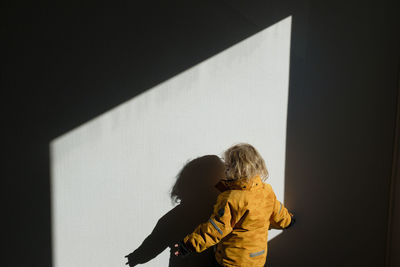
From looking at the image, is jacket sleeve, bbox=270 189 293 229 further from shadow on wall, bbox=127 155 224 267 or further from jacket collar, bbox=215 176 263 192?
shadow on wall, bbox=127 155 224 267

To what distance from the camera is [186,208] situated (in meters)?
1.35

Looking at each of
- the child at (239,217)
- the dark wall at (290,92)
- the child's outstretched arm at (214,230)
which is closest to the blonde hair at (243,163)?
the child at (239,217)

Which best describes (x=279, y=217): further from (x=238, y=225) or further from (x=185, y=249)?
(x=185, y=249)

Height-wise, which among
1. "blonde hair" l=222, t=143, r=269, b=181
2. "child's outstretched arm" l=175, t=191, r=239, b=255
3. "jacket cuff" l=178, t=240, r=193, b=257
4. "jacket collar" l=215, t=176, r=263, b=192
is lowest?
"jacket cuff" l=178, t=240, r=193, b=257

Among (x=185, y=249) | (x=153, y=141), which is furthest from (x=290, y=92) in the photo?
(x=185, y=249)

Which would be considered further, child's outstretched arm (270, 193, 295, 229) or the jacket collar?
child's outstretched arm (270, 193, 295, 229)

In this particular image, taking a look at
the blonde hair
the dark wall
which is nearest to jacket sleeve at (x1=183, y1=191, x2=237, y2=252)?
the blonde hair

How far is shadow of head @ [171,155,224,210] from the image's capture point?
4.31 feet

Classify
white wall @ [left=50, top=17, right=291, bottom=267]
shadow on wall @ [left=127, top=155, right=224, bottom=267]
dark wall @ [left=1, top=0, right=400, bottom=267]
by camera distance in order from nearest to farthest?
dark wall @ [left=1, top=0, right=400, bottom=267]
white wall @ [left=50, top=17, right=291, bottom=267]
shadow on wall @ [left=127, top=155, right=224, bottom=267]

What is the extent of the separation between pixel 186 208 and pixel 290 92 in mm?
736

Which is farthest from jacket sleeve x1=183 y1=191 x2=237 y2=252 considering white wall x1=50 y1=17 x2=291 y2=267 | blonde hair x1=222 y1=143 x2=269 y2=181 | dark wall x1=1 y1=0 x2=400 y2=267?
dark wall x1=1 y1=0 x2=400 y2=267

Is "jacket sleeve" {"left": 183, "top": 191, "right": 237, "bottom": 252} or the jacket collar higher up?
the jacket collar

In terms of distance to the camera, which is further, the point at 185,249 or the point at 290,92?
the point at 290,92

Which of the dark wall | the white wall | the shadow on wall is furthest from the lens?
the shadow on wall
